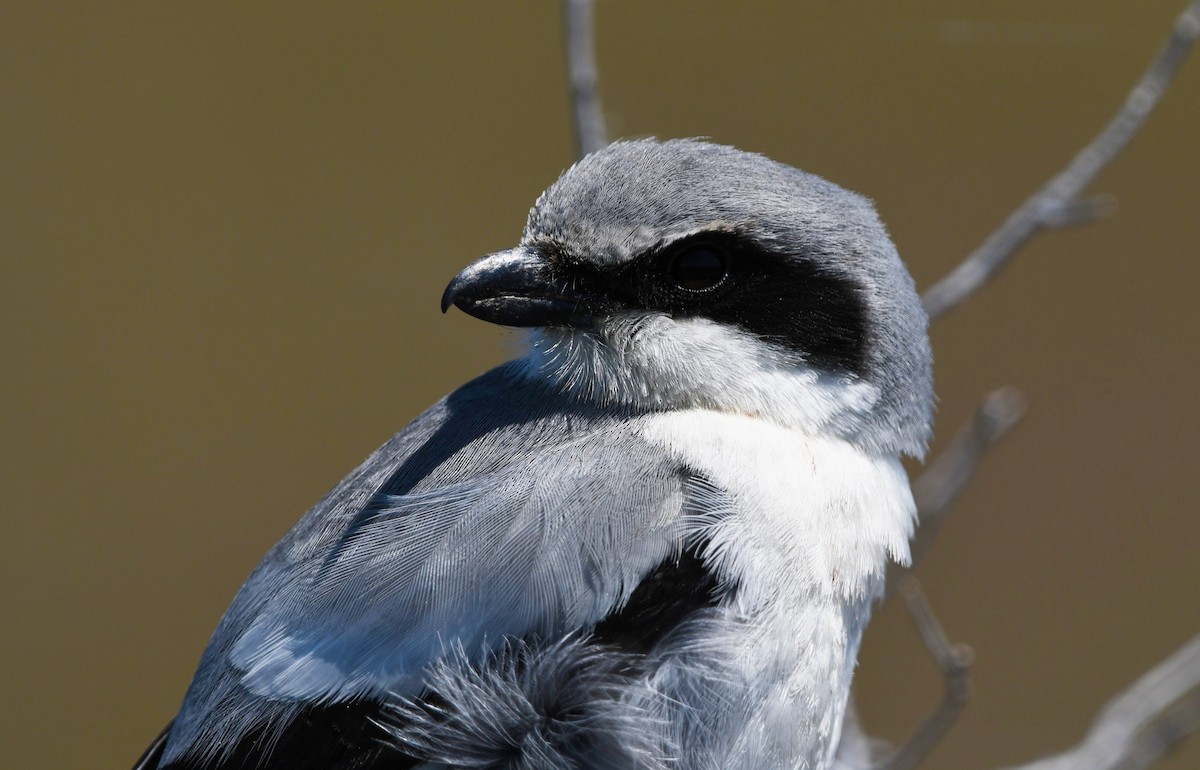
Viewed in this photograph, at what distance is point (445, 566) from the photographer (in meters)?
1.83

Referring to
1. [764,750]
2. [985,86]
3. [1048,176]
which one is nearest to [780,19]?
[985,86]

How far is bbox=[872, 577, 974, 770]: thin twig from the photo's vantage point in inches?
89.0

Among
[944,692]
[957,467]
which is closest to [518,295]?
[957,467]

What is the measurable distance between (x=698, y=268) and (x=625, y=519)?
51 centimetres

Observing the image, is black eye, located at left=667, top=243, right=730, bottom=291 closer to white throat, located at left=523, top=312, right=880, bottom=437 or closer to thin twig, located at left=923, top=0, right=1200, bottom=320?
white throat, located at left=523, top=312, right=880, bottom=437

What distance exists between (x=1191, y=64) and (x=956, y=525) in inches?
87.3

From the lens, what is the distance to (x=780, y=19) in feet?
12.6

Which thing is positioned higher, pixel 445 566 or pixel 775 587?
pixel 445 566

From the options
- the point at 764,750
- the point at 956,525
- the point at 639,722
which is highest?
the point at 639,722

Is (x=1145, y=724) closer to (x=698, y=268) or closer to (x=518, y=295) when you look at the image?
(x=698, y=268)

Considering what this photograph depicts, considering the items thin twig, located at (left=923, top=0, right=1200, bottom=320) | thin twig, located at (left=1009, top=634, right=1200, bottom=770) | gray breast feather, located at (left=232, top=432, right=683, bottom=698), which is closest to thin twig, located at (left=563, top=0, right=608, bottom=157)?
thin twig, located at (left=923, top=0, right=1200, bottom=320)

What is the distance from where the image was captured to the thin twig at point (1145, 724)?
249 centimetres

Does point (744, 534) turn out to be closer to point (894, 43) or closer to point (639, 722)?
point (639, 722)

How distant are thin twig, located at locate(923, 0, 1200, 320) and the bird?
0.42 m
